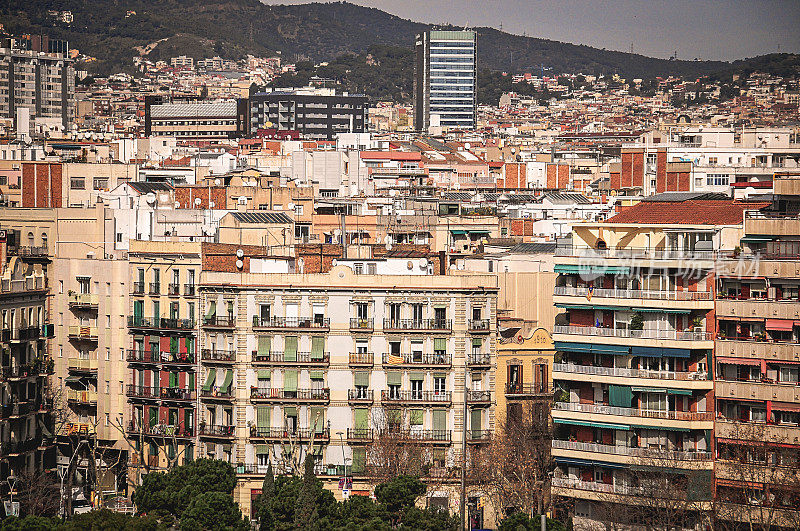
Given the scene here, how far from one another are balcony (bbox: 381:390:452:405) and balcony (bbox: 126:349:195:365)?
24.5 ft

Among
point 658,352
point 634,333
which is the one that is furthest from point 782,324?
point 634,333

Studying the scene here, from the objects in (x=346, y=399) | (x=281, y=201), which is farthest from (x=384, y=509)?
(x=281, y=201)

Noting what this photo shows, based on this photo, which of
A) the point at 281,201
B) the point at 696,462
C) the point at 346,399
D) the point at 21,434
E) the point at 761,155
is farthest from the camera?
the point at 761,155

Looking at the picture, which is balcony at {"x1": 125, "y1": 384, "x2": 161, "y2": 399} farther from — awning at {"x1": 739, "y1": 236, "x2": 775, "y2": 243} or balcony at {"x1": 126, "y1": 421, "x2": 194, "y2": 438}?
awning at {"x1": 739, "y1": 236, "x2": 775, "y2": 243}

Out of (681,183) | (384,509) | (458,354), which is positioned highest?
(681,183)

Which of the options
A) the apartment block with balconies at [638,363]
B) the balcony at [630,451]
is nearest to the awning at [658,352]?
the apartment block with balconies at [638,363]

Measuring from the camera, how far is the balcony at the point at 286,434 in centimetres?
5500

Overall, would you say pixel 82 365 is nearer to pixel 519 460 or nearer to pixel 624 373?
pixel 519 460

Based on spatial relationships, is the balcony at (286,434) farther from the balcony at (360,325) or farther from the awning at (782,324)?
the awning at (782,324)

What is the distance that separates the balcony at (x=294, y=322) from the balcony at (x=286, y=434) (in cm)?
320

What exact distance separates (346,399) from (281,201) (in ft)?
90.8

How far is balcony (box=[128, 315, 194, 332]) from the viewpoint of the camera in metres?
59.3

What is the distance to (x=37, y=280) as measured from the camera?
6297 cm

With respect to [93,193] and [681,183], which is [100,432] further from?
[681,183]
